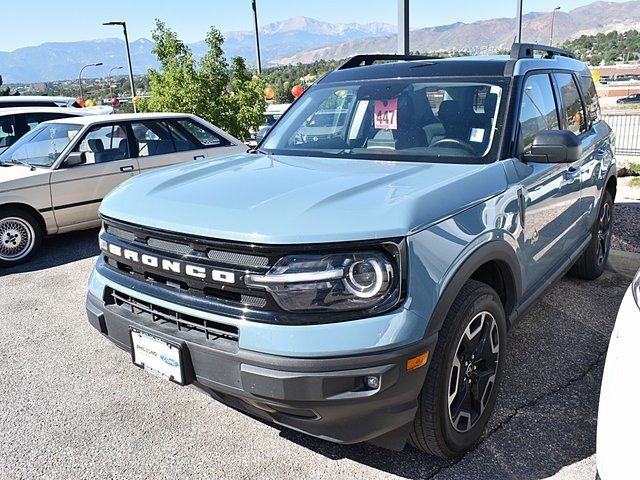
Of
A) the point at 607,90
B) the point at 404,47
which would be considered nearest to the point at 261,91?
the point at 404,47

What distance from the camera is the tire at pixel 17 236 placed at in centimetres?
615

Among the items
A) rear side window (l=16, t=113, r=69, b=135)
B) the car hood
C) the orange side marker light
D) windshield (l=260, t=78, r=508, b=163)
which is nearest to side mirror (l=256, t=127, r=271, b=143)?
windshield (l=260, t=78, r=508, b=163)

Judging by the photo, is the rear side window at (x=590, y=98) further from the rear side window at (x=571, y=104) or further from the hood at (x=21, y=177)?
the hood at (x=21, y=177)

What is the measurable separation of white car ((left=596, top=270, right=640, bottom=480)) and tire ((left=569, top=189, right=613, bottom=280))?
9.66 ft

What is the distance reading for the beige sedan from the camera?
6207 millimetres

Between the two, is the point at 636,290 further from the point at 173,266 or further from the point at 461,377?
the point at 173,266

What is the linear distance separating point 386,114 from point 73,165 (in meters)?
4.44

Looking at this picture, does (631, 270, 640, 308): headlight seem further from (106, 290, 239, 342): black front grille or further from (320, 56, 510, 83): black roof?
(320, 56, 510, 83): black roof

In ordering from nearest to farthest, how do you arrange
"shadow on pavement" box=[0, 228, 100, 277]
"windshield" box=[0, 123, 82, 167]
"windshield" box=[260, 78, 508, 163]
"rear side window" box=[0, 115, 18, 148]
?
"windshield" box=[260, 78, 508, 163] → "shadow on pavement" box=[0, 228, 100, 277] → "windshield" box=[0, 123, 82, 167] → "rear side window" box=[0, 115, 18, 148]

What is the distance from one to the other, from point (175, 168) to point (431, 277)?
1819 mm

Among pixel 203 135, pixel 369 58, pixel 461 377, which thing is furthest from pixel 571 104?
pixel 203 135

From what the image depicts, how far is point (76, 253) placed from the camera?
662 cm

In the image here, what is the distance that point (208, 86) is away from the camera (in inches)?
446

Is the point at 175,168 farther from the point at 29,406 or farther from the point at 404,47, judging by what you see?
the point at 404,47
